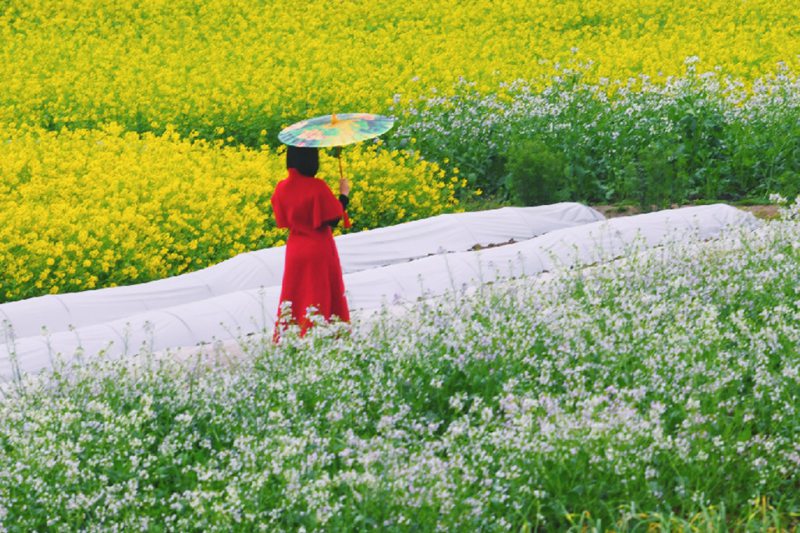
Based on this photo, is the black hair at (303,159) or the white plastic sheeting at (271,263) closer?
the black hair at (303,159)

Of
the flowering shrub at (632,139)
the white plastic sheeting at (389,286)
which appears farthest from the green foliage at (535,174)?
the white plastic sheeting at (389,286)

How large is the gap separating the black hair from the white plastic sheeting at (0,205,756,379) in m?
0.68

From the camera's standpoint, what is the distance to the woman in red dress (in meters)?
6.55

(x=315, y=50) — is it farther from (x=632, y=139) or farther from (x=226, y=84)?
(x=632, y=139)

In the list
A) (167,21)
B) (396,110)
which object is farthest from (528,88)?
(167,21)

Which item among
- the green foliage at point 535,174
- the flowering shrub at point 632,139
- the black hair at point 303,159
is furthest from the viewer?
the flowering shrub at point 632,139

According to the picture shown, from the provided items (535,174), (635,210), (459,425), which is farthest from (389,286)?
(635,210)

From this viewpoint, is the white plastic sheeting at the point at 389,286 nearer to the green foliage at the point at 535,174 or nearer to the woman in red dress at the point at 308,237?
the woman in red dress at the point at 308,237

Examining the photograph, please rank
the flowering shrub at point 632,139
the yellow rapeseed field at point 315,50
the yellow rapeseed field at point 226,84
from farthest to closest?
1. the yellow rapeseed field at point 315,50
2. the flowering shrub at point 632,139
3. the yellow rapeseed field at point 226,84

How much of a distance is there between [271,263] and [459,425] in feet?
12.3

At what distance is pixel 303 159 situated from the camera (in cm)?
662

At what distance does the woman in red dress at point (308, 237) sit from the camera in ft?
21.5

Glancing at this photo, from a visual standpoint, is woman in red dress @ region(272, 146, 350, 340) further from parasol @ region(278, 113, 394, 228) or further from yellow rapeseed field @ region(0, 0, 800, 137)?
yellow rapeseed field @ region(0, 0, 800, 137)

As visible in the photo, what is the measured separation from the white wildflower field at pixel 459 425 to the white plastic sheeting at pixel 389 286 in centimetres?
63
